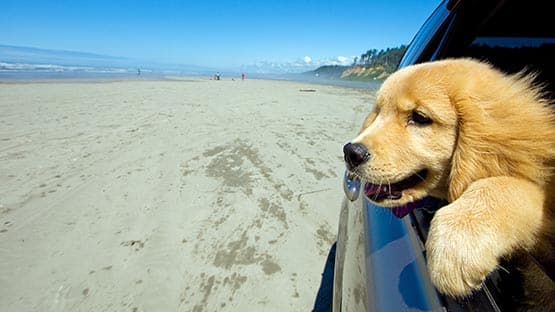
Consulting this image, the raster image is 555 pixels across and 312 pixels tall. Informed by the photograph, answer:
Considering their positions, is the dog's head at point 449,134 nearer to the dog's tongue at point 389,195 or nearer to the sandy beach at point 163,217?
the dog's tongue at point 389,195

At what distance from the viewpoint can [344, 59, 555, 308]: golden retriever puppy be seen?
89cm

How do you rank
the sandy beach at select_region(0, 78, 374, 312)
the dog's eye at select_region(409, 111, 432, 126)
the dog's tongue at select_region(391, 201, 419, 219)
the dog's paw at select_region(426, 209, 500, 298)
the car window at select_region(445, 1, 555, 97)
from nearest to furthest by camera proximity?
the dog's paw at select_region(426, 209, 500, 298)
the dog's eye at select_region(409, 111, 432, 126)
the dog's tongue at select_region(391, 201, 419, 219)
the car window at select_region(445, 1, 555, 97)
the sandy beach at select_region(0, 78, 374, 312)

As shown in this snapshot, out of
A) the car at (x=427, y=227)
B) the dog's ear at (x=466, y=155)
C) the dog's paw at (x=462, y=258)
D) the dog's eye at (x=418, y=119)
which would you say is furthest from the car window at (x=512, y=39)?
the dog's paw at (x=462, y=258)

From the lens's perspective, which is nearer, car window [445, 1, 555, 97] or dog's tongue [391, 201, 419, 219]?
dog's tongue [391, 201, 419, 219]

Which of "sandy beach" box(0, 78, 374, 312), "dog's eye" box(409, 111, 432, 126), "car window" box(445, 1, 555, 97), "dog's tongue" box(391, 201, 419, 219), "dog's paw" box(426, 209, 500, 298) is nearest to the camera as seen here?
"dog's paw" box(426, 209, 500, 298)

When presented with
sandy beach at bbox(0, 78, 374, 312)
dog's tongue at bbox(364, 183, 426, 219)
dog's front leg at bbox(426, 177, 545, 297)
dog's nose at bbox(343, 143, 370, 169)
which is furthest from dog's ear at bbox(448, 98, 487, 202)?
sandy beach at bbox(0, 78, 374, 312)

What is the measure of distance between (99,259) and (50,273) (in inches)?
16.8

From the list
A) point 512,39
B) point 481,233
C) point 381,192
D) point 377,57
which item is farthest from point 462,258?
point 377,57

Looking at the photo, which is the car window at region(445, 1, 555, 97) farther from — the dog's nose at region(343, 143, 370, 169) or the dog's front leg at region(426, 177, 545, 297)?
the dog's front leg at region(426, 177, 545, 297)

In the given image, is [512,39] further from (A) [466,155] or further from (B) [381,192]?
(B) [381,192]

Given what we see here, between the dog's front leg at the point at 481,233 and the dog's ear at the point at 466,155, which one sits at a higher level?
the dog's ear at the point at 466,155

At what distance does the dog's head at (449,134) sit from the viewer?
41.9 inches

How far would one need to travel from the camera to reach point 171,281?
9.21ft

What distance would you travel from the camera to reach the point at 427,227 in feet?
4.34
